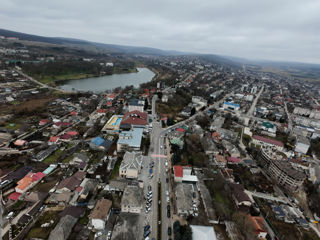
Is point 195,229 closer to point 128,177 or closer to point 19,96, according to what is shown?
point 128,177

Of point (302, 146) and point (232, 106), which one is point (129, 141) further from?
point (232, 106)

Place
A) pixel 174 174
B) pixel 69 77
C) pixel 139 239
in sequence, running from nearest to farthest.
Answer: pixel 139 239 < pixel 174 174 < pixel 69 77

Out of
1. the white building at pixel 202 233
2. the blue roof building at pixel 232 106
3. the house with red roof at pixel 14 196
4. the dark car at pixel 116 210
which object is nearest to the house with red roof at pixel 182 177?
the white building at pixel 202 233

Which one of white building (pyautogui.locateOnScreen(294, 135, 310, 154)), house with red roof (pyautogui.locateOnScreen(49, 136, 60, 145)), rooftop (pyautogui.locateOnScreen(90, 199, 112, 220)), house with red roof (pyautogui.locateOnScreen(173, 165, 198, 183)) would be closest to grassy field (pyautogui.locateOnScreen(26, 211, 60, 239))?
rooftop (pyautogui.locateOnScreen(90, 199, 112, 220))

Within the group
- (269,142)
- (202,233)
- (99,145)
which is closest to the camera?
(202,233)

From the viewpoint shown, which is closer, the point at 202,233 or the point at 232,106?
the point at 202,233

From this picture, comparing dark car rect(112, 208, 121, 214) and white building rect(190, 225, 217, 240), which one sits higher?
white building rect(190, 225, 217, 240)

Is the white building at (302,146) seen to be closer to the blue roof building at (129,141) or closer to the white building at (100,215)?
the blue roof building at (129,141)

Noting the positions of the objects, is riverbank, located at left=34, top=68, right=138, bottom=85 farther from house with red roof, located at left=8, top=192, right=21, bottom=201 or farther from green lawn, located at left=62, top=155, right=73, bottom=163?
house with red roof, located at left=8, top=192, right=21, bottom=201

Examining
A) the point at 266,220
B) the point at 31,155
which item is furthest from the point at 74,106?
the point at 266,220

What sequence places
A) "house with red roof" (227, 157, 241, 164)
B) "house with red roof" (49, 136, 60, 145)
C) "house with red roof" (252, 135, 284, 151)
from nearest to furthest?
"house with red roof" (227, 157, 241, 164), "house with red roof" (49, 136, 60, 145), "house with red roof" (252, 135, 284, 151)

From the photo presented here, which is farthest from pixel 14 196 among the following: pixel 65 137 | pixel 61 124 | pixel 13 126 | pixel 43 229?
pixel 13 126
